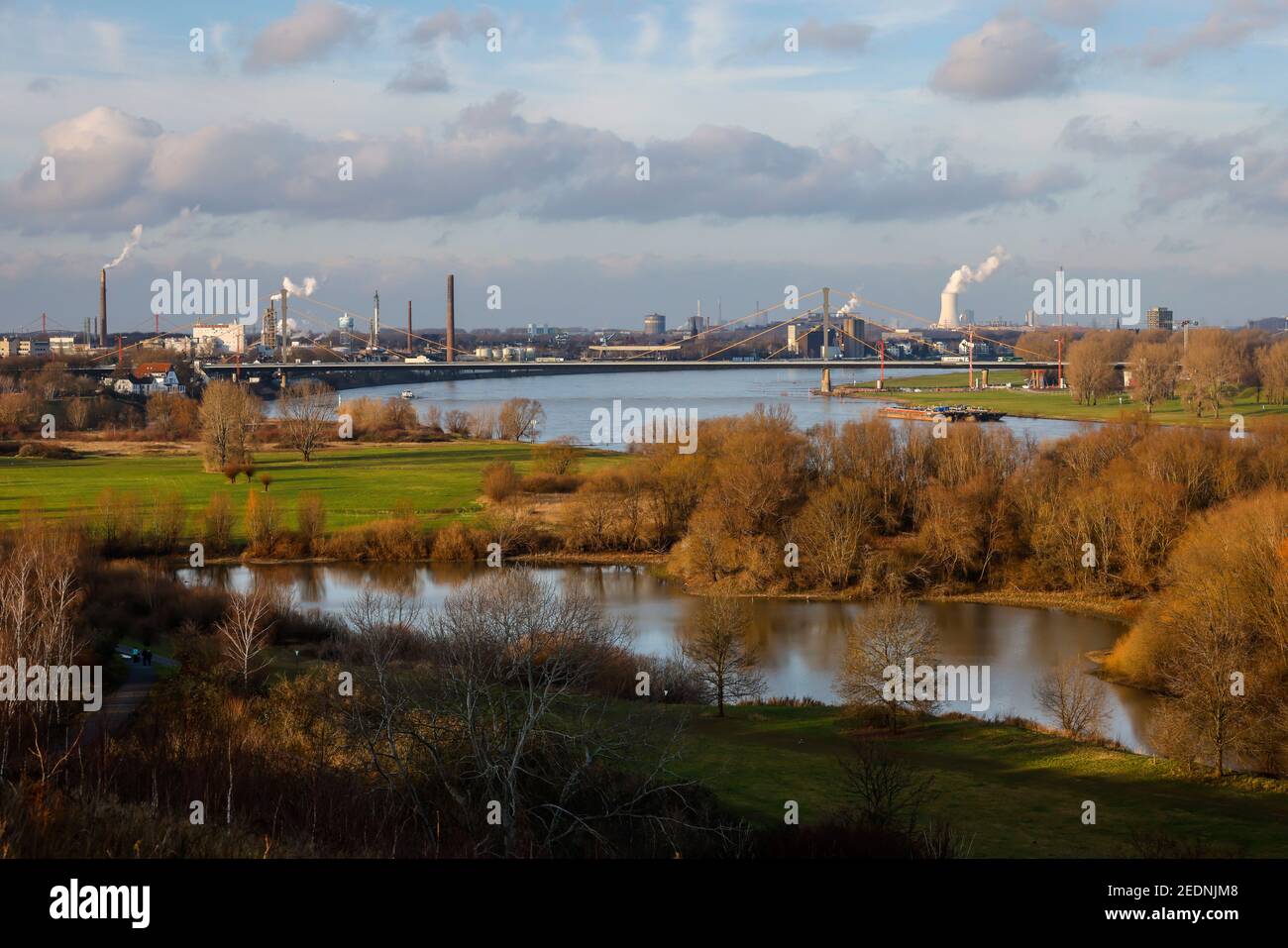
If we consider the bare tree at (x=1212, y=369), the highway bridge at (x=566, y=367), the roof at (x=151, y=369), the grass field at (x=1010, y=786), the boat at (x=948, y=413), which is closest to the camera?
the grass field at (x=1010, y=786)

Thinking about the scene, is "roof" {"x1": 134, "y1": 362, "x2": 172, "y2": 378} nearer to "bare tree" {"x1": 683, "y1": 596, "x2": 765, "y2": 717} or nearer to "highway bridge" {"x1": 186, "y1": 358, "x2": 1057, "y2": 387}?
"highway bridge" {"x1": 186, "y1": 358, "x2": 1057, "y2": 387}

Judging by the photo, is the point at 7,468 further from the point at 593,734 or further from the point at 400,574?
the point at 593,734

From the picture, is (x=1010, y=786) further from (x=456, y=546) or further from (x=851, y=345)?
(x=851, y=345)

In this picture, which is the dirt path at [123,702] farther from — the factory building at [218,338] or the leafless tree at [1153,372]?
the factory building at [218,338]

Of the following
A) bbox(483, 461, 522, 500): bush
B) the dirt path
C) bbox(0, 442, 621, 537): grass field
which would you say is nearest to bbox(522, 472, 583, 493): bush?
bbox(483, 461, 522, 500): bush

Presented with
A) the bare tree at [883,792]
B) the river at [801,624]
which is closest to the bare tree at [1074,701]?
the river at [801,624]
